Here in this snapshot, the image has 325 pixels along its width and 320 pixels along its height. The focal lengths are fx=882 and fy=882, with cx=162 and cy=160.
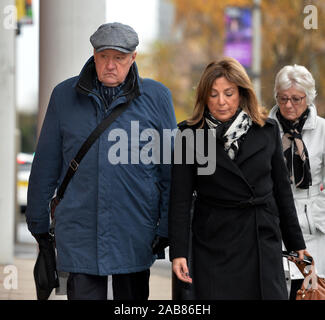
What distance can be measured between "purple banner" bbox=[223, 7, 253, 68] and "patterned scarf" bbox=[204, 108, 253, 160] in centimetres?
1843

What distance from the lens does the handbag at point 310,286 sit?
4.80 m

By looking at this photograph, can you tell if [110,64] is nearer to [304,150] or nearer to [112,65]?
[112,65]

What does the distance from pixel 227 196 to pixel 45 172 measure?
3.54ft

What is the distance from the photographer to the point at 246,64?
22.9 metres

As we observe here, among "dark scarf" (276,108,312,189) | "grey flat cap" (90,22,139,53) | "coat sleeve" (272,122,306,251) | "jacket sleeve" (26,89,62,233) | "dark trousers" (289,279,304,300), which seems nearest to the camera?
"coat sleeve" (272,122,306,251)

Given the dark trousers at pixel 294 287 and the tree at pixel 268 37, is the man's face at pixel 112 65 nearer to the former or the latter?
the dark trousers at pixel 294 287

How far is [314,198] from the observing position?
217 inches

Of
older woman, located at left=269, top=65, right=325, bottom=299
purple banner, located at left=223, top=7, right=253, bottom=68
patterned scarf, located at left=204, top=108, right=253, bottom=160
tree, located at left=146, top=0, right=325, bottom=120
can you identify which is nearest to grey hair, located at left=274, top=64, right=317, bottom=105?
older woman, located at left=269, top=65, right=325, bottom=299

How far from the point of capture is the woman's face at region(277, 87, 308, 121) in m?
5.52

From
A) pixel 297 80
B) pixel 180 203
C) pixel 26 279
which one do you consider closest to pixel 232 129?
pixel 180 203

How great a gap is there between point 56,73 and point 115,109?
232cm

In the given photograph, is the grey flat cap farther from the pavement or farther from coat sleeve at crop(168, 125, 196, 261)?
the pavement

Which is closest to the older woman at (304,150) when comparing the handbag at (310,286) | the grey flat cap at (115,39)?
the handbag at (310,286)

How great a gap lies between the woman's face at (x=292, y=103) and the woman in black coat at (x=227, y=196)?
1017 millimetres
